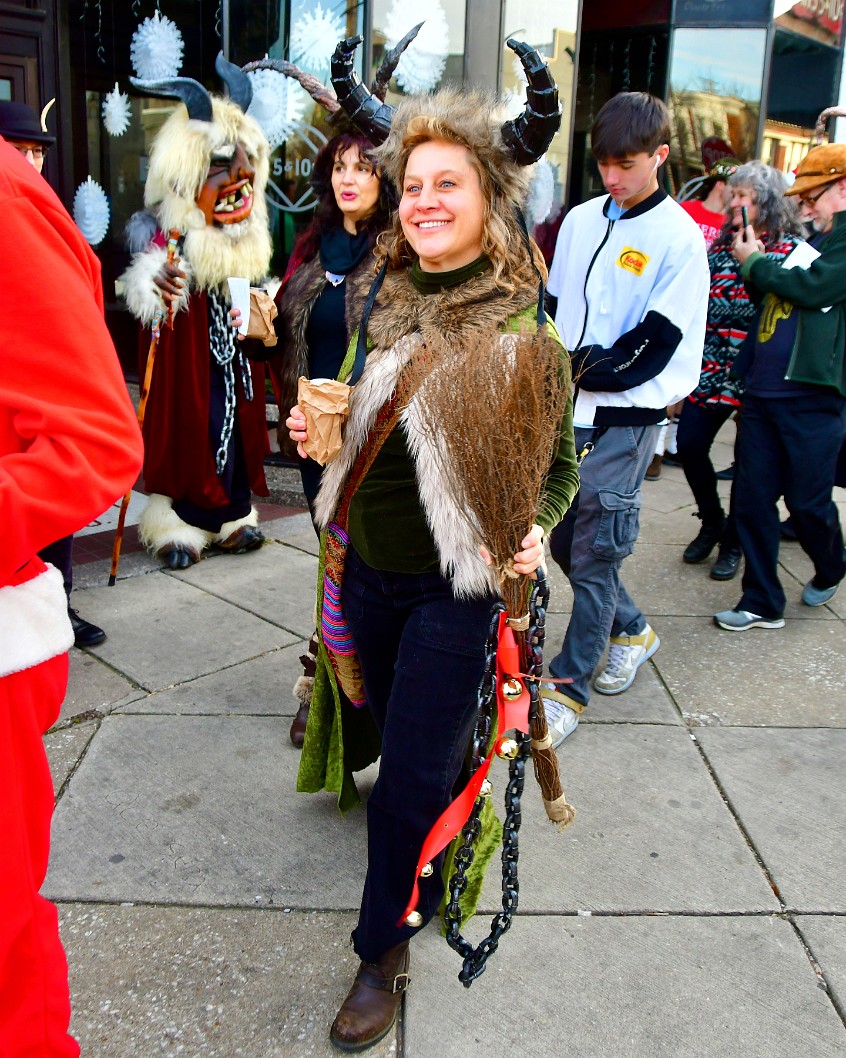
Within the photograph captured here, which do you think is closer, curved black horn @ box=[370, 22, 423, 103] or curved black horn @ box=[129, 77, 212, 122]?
curved black horn @ box=[370, 22, 423, 103]

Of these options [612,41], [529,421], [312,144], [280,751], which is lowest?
[280,751]

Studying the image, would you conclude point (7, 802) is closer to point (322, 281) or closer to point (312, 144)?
point (322, 281)

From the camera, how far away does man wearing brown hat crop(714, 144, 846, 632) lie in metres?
4.50

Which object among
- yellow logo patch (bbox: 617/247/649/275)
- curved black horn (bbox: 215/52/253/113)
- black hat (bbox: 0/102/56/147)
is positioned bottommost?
yellow logo patch (bbox: 617/247/649/275)

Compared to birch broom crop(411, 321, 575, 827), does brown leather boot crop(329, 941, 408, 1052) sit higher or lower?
lower

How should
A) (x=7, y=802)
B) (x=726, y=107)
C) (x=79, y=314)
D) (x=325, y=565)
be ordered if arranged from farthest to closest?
1. (x=726, y=107)
2. (x=325, y=565)
3. (x=7, y=802)
4. (x=79, y=314)

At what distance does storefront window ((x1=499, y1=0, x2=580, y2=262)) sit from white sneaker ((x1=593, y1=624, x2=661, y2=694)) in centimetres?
451

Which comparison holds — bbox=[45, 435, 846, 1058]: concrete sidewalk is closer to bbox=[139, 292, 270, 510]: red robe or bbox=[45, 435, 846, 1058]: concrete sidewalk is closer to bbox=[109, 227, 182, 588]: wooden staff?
bbox=[109, 227, 182, 588]: wooden staff

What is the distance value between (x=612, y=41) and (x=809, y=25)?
6.59ft

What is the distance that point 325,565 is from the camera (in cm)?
262

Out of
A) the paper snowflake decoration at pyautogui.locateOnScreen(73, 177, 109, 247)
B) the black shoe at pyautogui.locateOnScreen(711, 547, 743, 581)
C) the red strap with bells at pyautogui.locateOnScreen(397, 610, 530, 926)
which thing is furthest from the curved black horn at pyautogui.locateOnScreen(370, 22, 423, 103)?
the paper snowflake decoration at pyautogui.locateOnScreen(73, 177, 109, 247)

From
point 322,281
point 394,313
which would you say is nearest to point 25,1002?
point 394,313

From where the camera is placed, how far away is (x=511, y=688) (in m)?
2.12

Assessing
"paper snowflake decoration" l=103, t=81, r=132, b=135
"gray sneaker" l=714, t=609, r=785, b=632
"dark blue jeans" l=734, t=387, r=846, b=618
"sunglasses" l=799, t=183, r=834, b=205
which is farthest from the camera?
"paper snowflake decoration" l=103, t=81, r=132, b=135
